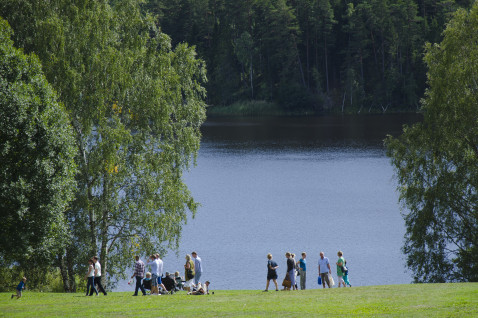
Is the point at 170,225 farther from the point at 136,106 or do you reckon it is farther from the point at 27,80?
the point at 27,80

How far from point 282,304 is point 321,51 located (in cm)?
12151

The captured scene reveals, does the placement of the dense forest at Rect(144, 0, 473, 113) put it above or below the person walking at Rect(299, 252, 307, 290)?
above

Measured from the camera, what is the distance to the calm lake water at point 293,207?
34.2m

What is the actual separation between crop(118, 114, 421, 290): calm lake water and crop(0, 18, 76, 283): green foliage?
10602mm

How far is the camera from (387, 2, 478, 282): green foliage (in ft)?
100

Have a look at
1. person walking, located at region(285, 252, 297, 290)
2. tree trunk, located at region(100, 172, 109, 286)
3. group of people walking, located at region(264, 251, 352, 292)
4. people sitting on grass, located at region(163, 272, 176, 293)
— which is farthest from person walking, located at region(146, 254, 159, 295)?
tree trunk, located at region(100, 172, 109, 286)

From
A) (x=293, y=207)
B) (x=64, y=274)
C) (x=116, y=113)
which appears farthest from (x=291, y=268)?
(x=293, y=207)

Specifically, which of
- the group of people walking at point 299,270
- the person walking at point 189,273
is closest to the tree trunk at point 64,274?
the person walking at point 189,273

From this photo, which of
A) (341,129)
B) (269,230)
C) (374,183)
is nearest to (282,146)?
(341,129)

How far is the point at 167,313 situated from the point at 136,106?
12664mm

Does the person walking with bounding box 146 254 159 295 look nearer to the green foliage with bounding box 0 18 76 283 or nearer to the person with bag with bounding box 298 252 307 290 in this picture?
the green foliage with bounding box 0 18 76 283

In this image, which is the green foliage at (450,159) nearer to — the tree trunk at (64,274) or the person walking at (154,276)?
the person walking at (154,276)

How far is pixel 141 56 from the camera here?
27688 mm

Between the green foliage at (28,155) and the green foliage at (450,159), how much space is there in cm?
1796
